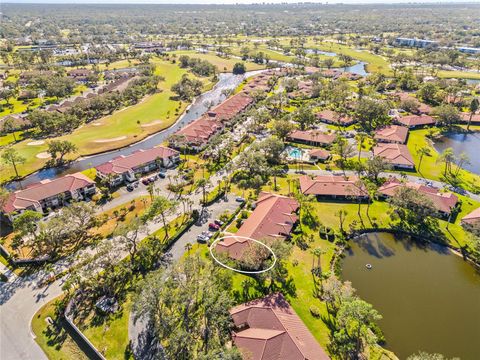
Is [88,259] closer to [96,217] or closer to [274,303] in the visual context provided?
[96,217]

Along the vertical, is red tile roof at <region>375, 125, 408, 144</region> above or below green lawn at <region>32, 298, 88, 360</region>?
above

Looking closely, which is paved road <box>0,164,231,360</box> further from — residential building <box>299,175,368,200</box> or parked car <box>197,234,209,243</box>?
residential building <box>299,175,368,200</box>

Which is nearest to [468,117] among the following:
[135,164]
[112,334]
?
[135,164]

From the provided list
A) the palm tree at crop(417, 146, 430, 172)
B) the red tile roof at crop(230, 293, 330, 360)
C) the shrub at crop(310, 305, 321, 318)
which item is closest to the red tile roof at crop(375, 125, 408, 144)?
the palm tree at crop(417, 146, 430, 172)

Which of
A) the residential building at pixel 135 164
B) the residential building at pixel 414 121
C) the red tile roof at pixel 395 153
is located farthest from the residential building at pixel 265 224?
the residential building at pixel 414 121

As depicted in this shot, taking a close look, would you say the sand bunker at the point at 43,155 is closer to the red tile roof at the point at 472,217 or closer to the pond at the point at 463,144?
the red tile roof at the point at 472,217

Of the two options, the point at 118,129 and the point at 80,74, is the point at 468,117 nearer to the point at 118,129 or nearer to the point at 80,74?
the point at 118,129

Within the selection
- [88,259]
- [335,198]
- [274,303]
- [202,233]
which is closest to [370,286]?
[274,303]
